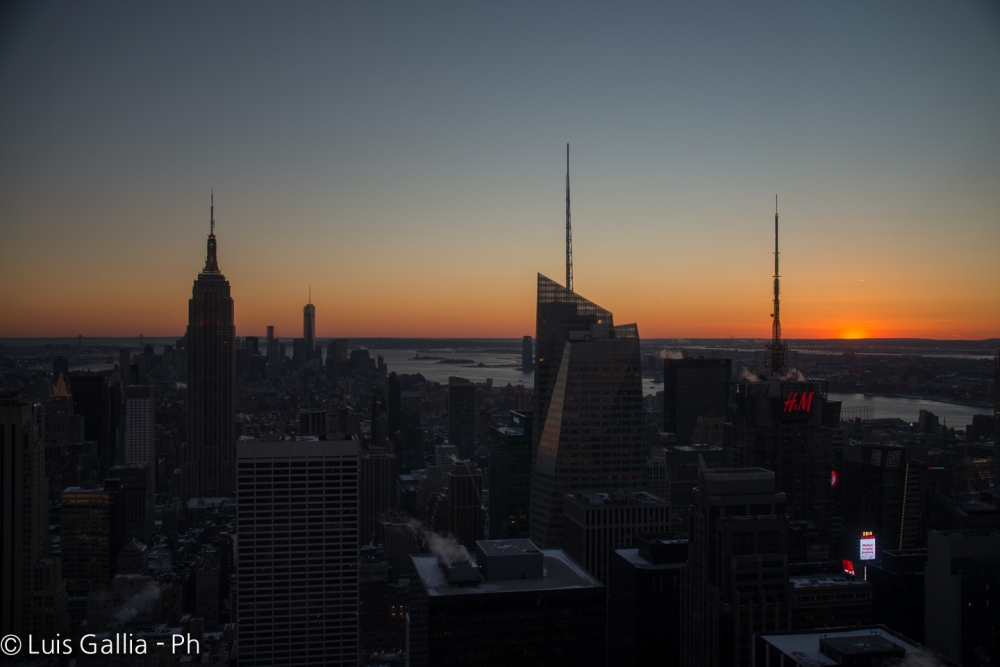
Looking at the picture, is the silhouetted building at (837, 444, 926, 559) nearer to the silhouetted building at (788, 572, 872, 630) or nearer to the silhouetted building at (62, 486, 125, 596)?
the silhouetted building at (788, 572, 872, 630)

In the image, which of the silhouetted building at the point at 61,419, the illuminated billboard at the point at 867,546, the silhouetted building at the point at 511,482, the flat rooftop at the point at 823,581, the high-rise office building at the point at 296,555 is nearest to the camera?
the flat rooftop at the point at 823,581

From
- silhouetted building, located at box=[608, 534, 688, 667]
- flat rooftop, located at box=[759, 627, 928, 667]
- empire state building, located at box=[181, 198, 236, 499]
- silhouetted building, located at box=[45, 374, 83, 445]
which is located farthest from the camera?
empire state building, located at box=[181, 198, 236, 499]

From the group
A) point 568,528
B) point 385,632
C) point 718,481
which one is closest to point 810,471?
point 568,528

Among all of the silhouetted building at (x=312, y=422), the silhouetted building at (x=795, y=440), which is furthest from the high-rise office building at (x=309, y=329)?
the silhouetted building at (x=795, y=440)

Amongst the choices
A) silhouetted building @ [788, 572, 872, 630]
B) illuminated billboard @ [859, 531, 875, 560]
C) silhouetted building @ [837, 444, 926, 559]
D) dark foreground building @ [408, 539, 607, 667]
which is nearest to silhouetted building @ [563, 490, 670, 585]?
illuminated billboard @ [859, 531, 875, 560]

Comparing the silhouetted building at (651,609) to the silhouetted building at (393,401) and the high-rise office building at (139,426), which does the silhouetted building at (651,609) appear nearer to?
the high-rise office building at (139,426)

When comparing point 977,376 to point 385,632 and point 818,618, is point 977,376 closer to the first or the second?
point 818,618
